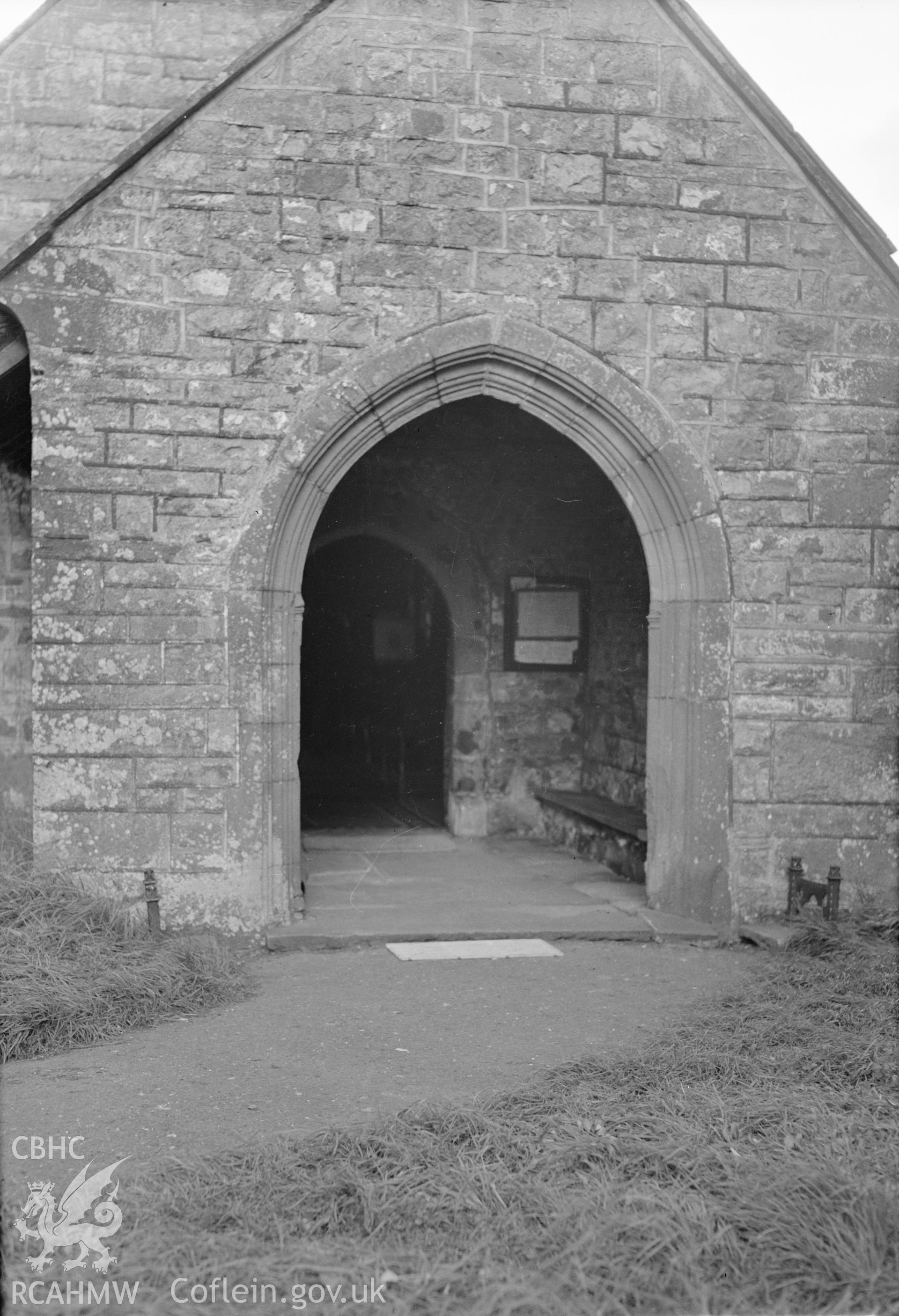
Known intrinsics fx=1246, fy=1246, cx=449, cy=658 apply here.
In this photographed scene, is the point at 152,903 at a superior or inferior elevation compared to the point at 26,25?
inferior

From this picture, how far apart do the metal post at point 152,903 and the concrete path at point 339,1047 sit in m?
0.49

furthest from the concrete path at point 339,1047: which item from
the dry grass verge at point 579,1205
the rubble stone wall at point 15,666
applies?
the rubble stone wall at point 15,666

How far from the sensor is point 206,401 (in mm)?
5832

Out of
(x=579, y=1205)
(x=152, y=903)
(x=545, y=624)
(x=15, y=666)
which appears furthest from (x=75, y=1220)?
(x=545, y=624)

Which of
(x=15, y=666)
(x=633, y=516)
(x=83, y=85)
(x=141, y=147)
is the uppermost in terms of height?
(x=83, y=85)

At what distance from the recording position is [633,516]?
6438 mm

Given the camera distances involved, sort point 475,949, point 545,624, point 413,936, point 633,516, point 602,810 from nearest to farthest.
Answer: point 475,949 < point 413,936 < point 633,516 < point 602,810 < point 545,624

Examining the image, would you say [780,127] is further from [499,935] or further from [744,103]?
[499,935]

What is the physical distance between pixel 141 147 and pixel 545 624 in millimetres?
4609

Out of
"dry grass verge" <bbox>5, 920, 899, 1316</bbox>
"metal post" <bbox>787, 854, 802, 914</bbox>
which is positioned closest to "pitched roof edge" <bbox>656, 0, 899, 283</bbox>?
"metal post" <bbox>787, 854, 802, 914</bbox>

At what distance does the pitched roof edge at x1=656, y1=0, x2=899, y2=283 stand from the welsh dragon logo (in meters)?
5.48

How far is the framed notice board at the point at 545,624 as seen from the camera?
361 inches

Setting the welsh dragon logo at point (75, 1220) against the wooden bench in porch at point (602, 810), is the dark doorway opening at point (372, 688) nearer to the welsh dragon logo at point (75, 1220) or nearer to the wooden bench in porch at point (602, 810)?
the wooden bench in porch at point (602, 810)

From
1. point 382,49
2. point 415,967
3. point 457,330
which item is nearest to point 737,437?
point 457,330
